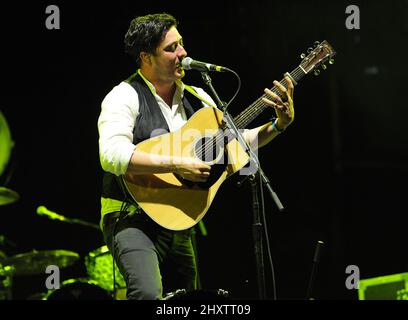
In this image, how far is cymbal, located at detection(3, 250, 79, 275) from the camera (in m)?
5.15

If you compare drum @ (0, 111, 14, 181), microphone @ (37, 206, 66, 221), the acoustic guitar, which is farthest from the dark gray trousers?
drum @ (0, 111, 14, 181)

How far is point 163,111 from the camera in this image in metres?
3.78

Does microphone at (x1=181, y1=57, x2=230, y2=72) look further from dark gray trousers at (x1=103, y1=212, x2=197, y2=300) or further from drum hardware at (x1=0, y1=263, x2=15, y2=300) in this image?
drum hardware at (x1=0, y1=263, x2=15, y2=300)

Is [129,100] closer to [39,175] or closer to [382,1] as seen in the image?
[39,175]

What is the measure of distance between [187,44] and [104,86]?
2.68 feet

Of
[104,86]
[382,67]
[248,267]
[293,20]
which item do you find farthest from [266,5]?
[248,267]

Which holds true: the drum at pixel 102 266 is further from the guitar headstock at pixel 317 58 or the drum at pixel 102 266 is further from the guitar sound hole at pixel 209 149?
the guitar headstock at pixel 317 58

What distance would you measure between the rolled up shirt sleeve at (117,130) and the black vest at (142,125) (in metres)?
0.05

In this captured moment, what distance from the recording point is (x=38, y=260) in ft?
17.1

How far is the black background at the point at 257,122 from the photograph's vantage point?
571 centimetres

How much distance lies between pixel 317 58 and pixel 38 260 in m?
2.78

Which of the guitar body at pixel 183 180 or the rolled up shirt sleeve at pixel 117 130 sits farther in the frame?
the guitar body at pixel 183 180

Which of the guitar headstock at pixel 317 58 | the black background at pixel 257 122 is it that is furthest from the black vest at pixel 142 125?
the black background at pixel 257 122

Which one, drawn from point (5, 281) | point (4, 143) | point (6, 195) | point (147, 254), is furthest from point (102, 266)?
point (147, 254)
